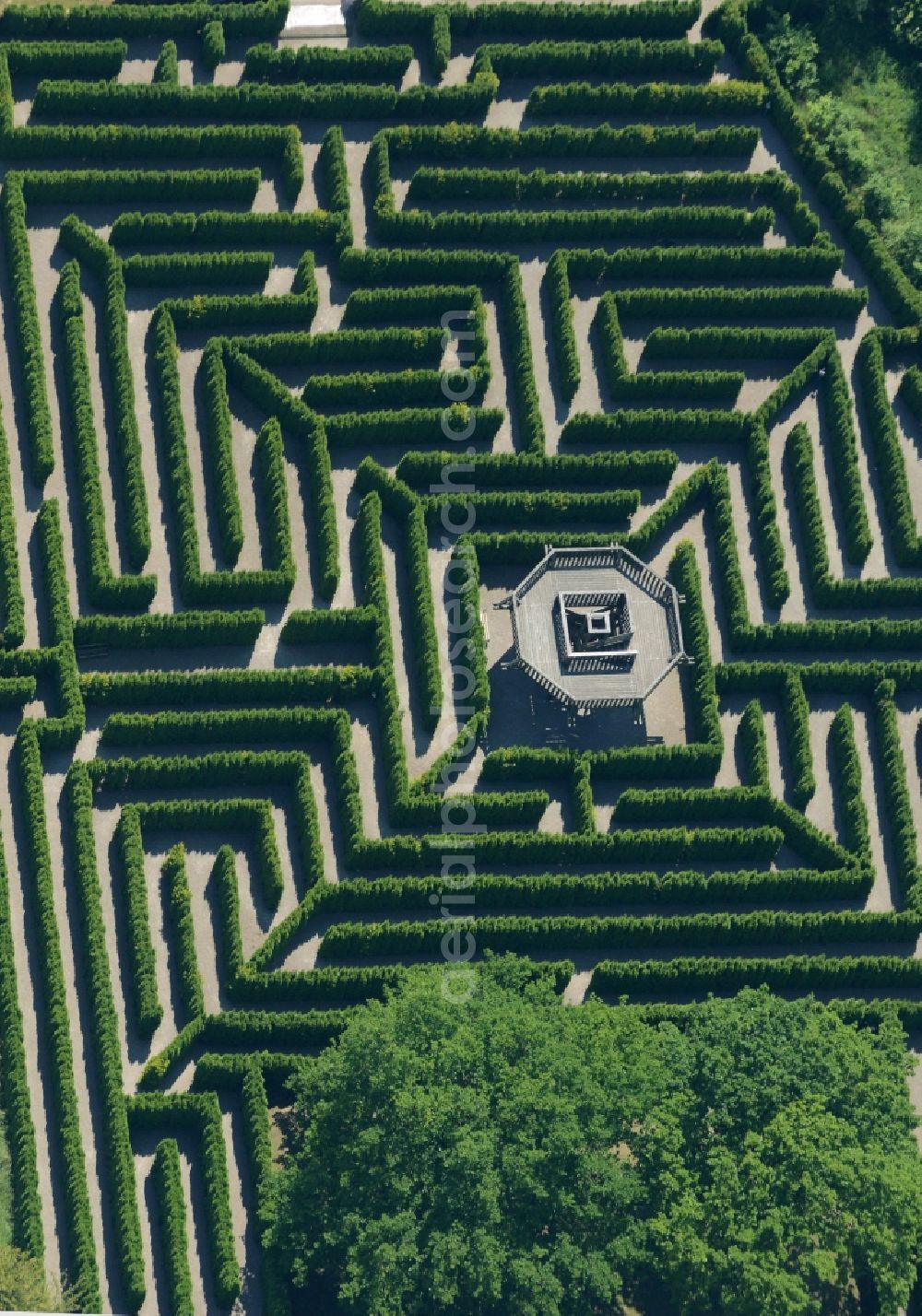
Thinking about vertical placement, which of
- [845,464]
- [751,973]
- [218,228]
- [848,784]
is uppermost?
[218,228]

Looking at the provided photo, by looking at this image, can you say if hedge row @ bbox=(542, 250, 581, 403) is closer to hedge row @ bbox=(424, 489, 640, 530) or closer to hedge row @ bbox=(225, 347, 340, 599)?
hedge row @ bbox=(424, 489, 640, 530)

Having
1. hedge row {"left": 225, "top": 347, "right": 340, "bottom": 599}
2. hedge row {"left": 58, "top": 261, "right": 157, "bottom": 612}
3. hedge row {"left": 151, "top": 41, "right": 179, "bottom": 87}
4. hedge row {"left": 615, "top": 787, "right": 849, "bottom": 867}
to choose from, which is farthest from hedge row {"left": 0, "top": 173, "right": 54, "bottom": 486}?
hedge row {"left": 615, "top": 787, "right": 849, "bottom": 867}

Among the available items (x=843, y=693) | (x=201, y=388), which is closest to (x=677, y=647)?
(x=843, y=693)

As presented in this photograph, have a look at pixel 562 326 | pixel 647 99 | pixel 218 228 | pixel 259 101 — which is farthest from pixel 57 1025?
pixel 647 99

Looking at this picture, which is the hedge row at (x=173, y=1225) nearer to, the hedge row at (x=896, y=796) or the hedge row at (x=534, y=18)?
the hedge row at (x=896, y=796)

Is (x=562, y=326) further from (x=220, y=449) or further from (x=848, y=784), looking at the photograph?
(x=848, y=784)
